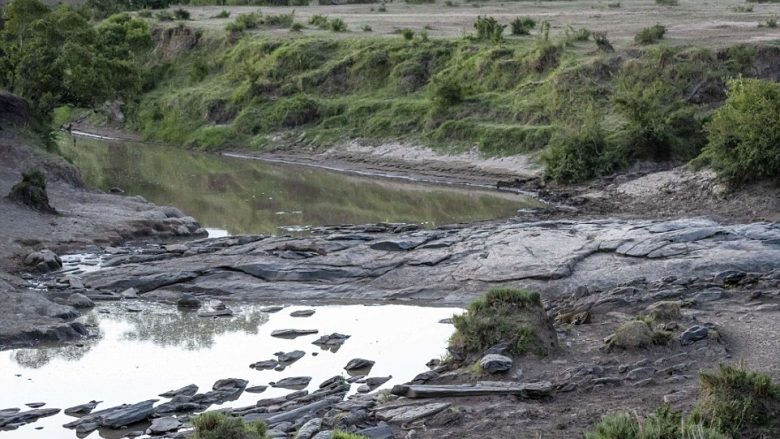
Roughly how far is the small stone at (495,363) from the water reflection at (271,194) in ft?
43.3

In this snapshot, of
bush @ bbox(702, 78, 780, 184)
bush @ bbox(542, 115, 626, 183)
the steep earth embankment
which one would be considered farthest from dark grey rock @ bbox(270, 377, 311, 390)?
bush @ bbox(542, 115, 626, 183)

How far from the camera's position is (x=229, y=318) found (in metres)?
18.6

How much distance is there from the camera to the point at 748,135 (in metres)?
25.2

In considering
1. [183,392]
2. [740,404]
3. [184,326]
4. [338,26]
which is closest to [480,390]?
[740,404]

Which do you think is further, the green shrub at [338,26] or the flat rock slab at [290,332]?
the green shrub at [338,26]

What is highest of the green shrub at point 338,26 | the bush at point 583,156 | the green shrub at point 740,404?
the green shrub at point 338,26

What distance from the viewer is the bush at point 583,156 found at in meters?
30.7

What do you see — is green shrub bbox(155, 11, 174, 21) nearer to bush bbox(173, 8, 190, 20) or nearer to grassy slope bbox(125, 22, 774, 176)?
bush bbox(173, 8, 190, 20)

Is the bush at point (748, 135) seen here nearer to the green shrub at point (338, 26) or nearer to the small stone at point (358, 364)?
the small stone at point (358, 364)

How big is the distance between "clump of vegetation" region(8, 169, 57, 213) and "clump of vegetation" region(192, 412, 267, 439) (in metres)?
15.0

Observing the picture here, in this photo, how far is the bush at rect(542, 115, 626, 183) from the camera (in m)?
30.7

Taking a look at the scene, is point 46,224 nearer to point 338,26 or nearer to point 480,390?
point 480,390

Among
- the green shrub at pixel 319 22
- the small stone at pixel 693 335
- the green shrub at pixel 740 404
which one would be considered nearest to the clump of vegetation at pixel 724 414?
the green shrub at pixel 740 404

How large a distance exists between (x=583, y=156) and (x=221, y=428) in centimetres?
2157
